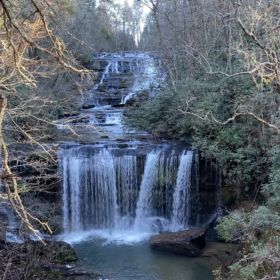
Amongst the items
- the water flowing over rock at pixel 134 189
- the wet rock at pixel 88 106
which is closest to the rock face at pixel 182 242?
the water flowing over rock at pixel 134 189

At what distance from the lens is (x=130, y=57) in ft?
88.6

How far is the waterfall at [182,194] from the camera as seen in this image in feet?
36.4

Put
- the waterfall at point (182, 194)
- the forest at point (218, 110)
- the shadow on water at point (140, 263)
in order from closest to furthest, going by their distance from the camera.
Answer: the forest at point (218, 110) < the shadow on water at point (140, 263) < the waterfall at point (182, 194)

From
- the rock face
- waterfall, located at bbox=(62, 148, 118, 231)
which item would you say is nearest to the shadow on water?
the rock face

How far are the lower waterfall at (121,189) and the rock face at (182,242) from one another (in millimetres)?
1325

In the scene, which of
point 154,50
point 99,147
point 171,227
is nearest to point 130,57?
point 154,50

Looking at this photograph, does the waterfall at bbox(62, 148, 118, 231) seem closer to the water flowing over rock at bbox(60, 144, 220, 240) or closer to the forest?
the water flowing over rock at bbox(60, 144, 220, 240)

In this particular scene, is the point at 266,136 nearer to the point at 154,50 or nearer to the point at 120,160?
the point at 120,160

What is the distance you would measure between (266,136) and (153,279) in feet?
15.9

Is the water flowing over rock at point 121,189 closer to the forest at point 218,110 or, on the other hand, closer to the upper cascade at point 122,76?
the forest at point 218,110

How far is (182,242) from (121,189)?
9.58 ft

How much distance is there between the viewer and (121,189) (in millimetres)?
11578

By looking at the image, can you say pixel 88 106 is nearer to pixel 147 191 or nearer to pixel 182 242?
pixel 147 191

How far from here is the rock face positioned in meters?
9.37
